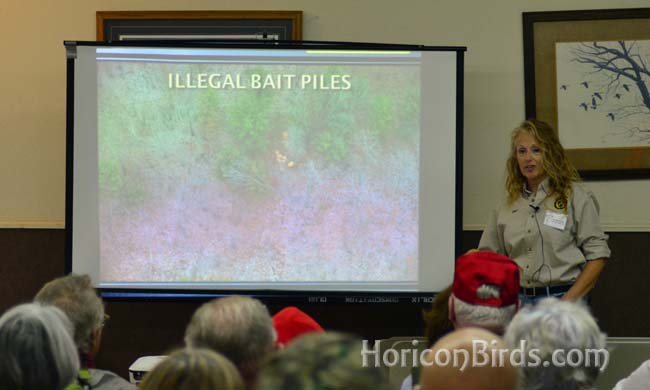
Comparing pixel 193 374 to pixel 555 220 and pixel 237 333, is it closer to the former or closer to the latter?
pixel 237 333

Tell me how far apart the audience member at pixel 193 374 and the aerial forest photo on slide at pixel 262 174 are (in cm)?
280

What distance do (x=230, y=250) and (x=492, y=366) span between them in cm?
278

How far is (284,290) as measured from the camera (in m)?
4.34

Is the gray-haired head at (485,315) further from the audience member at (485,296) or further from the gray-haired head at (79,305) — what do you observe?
the gray-haired head at (79,305)

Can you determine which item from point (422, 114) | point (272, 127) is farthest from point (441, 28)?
point (272, 127)

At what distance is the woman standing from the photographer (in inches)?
153

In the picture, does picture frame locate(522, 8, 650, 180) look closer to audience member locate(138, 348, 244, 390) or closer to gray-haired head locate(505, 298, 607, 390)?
gray-haired head locate(505, 298, 607, 390)

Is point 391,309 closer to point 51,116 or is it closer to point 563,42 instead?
point 563,42

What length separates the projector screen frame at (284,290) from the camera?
169 inches

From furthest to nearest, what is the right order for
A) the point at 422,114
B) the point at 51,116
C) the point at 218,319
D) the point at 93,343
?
1. the point at 51,116
2. the point at 422,114
3. the point at 93,343
4. the point at 218,319

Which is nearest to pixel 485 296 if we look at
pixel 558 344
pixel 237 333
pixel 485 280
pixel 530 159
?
pixel 485 280

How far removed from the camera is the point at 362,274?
4363 mm

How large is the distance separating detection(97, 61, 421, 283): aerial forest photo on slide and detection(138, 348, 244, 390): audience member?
2.80 metres

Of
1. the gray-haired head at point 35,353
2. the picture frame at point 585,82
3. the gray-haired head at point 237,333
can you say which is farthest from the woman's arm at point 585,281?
the gray-haired head at point 35,353
